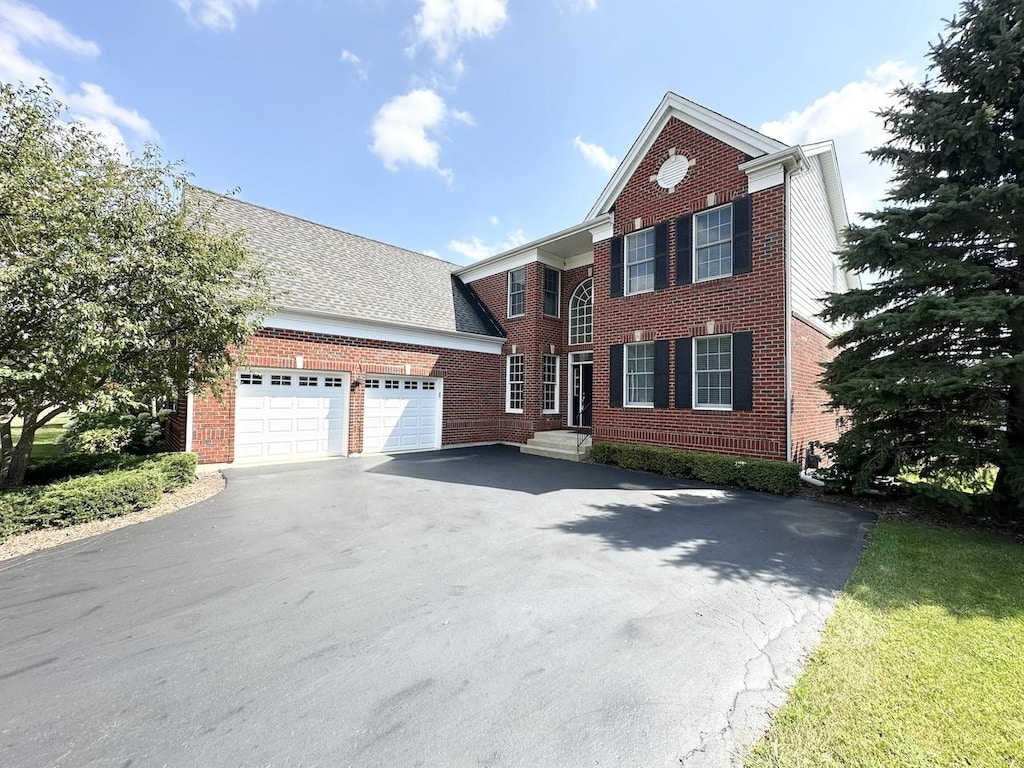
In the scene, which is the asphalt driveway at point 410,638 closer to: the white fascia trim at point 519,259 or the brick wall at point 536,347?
the brick wall at point 536,347

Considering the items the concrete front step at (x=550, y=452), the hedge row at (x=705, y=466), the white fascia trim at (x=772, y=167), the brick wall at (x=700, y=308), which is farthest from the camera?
the concrete front step at (x=550, y=452)

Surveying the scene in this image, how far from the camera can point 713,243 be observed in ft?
33.2

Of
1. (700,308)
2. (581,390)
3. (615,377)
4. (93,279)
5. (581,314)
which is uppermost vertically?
(581,314)

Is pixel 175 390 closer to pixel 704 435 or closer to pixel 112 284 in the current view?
pixel 112 284

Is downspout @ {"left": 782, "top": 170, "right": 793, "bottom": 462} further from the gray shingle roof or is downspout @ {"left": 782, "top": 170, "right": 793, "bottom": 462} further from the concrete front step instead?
the gray shingle roof

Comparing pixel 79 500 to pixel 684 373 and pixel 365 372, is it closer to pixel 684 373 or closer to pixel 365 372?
pixel 365 372

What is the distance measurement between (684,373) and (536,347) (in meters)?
5.73

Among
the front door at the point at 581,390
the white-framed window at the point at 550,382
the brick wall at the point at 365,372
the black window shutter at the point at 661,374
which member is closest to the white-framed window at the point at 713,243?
the black window shutter at the point at 661,374

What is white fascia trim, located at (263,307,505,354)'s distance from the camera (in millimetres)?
10914

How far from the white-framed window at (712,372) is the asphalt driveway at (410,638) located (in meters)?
3.81

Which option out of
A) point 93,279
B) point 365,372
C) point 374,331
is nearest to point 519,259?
point 374,331

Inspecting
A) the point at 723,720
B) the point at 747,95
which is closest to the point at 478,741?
the point at 723,720

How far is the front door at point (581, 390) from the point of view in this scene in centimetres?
1468

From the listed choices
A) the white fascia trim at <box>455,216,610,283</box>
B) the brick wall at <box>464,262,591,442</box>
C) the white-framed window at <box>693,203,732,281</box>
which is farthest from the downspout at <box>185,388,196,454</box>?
the white-framed window at <box>693,203,732,281</box>
